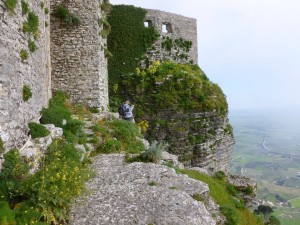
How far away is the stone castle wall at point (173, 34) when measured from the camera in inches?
1070

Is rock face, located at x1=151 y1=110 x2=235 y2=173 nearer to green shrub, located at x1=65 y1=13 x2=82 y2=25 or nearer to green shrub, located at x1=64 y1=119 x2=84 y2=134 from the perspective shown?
green shrub, located at x1=65 y1=13 x2=82 y2=25

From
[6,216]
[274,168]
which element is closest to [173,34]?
[6,216]

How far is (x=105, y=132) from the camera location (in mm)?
15016

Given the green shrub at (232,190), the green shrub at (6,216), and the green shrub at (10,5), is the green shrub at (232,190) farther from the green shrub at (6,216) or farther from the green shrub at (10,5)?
the green shrub at (10,5)

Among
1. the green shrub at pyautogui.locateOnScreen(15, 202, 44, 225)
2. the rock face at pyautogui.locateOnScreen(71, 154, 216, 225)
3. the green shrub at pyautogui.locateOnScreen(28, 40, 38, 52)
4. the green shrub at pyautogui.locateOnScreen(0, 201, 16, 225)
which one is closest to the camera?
the green shrub at pyautogui.locateOnScreen(0, 201, 16, 225)

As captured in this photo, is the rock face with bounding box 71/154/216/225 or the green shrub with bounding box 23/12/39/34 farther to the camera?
the green shrub with bounding box 23/12/39/34

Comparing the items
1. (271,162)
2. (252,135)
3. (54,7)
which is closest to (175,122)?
(54,7)

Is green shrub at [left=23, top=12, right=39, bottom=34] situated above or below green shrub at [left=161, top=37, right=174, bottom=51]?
below

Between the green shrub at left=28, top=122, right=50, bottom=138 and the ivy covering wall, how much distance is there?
45.2 feet

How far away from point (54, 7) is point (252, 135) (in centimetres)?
19119

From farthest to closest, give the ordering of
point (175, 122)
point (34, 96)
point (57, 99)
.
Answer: point (175, 122) → point (57, 99) → point (34, 96)

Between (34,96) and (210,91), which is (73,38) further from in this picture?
(210,91)

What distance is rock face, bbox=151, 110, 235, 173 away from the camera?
24609 mm

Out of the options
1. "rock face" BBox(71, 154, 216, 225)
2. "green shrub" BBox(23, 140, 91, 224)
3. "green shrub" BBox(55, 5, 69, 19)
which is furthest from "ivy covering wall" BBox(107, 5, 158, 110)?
"green shrub" BBox(23, 140, 91, 224)
